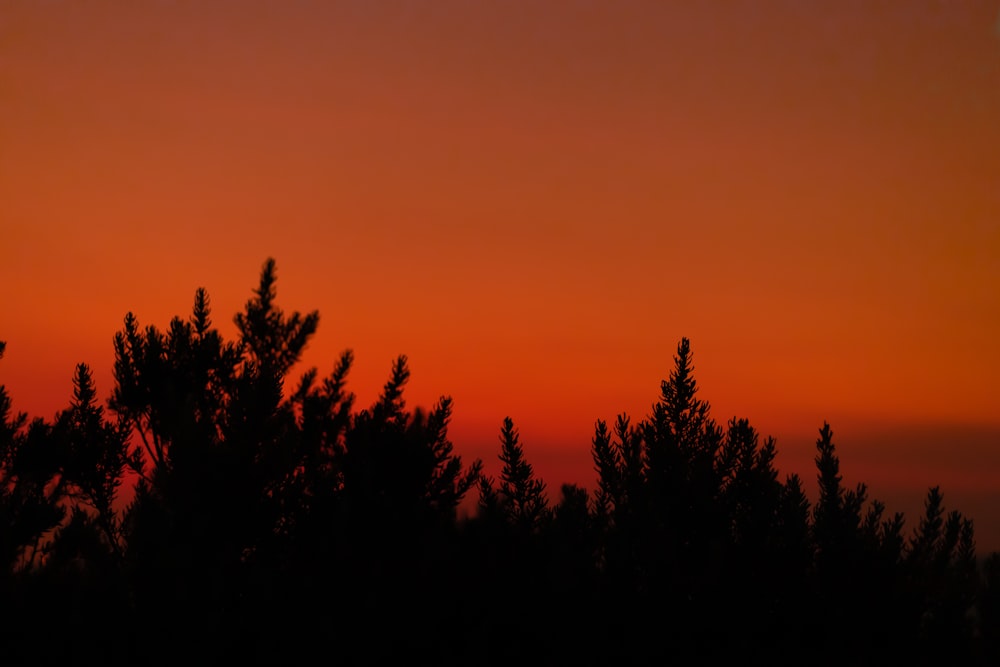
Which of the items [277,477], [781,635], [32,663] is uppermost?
[277,477]

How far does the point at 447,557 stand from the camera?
741 cm

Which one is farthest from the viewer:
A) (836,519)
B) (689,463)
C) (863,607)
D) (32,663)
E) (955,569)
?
(689,463)

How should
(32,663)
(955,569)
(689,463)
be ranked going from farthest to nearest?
(689,463) < (955,569) < (32,663)

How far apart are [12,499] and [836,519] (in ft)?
30.4

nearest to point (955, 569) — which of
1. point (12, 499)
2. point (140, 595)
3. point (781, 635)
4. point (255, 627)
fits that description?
point (781, 635)

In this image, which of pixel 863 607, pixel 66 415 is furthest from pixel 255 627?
pixel 66 415

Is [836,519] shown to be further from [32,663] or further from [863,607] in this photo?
[32,663]

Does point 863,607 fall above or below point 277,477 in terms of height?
below

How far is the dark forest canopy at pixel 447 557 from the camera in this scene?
6.89 m

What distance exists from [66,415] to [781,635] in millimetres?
9537

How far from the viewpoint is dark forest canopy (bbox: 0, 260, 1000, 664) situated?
6.89m

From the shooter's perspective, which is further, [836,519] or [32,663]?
[836,519]

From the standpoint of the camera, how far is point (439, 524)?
8.10m

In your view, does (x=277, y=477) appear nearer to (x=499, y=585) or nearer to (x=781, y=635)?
(x=499, y=585)
